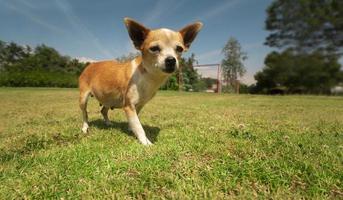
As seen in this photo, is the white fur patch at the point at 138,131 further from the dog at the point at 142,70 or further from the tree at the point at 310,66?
the tree at the point at 310,66

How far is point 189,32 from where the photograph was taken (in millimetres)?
4555

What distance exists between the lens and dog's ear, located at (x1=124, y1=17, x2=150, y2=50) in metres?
4.20

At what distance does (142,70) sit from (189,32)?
0.98m

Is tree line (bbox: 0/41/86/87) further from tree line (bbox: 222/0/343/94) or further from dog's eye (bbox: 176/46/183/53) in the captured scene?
dog's eye (bbox: 176/46/183/53)

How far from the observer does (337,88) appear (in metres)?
21.8

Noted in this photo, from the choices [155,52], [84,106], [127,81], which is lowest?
[84,106]

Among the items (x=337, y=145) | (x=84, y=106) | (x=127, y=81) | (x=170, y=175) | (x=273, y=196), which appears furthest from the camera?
(x=84, y=106)

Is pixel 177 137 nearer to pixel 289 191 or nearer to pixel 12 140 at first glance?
pixel 289 191

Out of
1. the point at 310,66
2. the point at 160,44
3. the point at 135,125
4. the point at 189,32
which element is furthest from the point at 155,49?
the point at 310,66

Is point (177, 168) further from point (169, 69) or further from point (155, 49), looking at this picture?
point (155, 49)

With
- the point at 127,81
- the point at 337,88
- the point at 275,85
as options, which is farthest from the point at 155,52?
the point at 275,85

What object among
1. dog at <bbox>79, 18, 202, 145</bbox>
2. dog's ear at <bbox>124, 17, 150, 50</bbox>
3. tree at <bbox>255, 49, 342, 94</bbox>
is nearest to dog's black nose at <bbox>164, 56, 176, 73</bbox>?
dog at <bbox>79, 18, 202, 145</bbox>

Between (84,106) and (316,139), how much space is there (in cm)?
411

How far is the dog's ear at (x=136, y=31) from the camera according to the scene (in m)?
4.20
